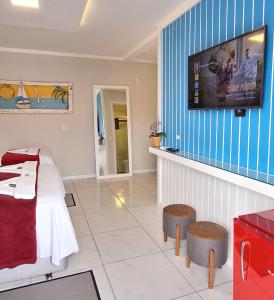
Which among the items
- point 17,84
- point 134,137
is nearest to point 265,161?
point 134,137

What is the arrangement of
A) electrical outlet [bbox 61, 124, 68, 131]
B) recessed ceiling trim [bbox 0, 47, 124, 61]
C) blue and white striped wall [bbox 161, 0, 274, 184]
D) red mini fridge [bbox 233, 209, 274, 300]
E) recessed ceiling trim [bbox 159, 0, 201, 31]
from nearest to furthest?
1. red mini fridge [bbox 233, 209, 274, 300]
2. blue and white striped wall [bbox 161, 0, 274, 184]
3. recessed ceiling trim [bbox 159, 0, 201, 31]
4. recessed ceiling trim [bbox 0, 47, 124, 61]
5. electrical outlet [bbox 61, 124, 68, 131]

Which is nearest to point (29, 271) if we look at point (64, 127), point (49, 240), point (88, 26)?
point (49, 240)

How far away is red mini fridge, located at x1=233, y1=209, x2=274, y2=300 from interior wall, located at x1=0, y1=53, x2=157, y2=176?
155 inches

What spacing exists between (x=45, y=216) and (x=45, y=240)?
0.59 feet

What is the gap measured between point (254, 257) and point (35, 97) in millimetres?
4263

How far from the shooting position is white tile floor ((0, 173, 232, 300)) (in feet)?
6.07

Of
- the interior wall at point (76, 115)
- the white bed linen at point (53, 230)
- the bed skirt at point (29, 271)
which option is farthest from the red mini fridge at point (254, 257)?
the interior wall at point (76, 115)

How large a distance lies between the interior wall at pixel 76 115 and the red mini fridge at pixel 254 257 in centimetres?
394

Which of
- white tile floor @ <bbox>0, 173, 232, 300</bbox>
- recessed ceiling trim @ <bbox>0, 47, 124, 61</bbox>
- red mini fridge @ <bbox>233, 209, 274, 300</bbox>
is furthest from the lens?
recessed ceiling trim @ <bbox>0, 47, 124, 61</bbox>

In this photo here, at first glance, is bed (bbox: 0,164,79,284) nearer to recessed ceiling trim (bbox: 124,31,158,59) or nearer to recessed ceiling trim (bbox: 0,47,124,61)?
recessed ceiling trim (bbox: 124,31,158,59)

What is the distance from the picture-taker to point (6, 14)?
8.46 ft

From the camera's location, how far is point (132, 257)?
2283 mm

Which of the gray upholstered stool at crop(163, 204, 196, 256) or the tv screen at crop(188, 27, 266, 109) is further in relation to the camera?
the gray upholstered stool at crop(163, 204, 196, 256)

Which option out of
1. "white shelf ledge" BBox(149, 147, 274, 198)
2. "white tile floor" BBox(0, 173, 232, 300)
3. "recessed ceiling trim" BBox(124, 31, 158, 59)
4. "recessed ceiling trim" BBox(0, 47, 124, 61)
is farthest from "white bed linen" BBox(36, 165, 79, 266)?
"recessed ceiling trim" BBox(0, 47, 124, 61)
